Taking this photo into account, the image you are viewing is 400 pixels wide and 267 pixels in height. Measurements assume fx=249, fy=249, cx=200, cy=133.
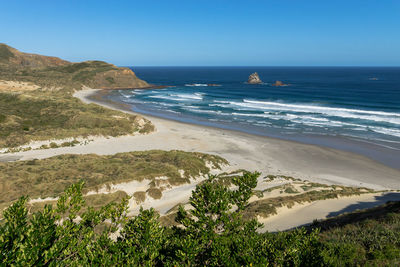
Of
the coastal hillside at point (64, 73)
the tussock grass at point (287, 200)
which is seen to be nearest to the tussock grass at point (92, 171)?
the tussock grass at point (287, 200)

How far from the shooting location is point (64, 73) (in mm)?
149750

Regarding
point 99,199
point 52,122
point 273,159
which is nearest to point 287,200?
point 273,159

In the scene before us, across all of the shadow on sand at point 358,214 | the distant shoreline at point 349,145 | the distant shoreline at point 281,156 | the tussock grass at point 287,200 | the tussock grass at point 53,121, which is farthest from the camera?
the tussock grass at point 53,121

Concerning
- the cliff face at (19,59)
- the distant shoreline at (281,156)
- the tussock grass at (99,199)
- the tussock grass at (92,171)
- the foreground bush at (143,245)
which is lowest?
the distant shoreline at (281,156)

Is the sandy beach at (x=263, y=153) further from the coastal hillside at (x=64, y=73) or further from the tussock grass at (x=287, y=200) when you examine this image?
the coastal hillside at (x=64, y=73)

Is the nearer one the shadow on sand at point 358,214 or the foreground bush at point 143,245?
the foreground bush at point 143,245

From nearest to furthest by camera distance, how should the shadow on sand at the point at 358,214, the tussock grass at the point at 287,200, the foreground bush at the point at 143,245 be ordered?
the foreground bush at the point at 143,245 → the shadow on sand at the point at 358,214 → the tussock grass at the point at 287,200

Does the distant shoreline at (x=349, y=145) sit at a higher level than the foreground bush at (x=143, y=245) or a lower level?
lower

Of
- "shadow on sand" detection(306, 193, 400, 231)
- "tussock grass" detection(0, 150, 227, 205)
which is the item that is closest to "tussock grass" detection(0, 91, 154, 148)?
"tussock grass" detection(0, 150, 227, 205)

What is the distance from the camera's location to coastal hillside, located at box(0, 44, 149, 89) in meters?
125

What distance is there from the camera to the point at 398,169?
37.1 m

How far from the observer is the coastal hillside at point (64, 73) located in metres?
125

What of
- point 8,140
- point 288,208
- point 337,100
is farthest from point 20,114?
point 337,100

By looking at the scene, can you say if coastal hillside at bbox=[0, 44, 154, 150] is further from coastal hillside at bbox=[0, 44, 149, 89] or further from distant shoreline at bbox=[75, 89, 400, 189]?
coastal hillside at bbox=[0, 44, 149, 89]
